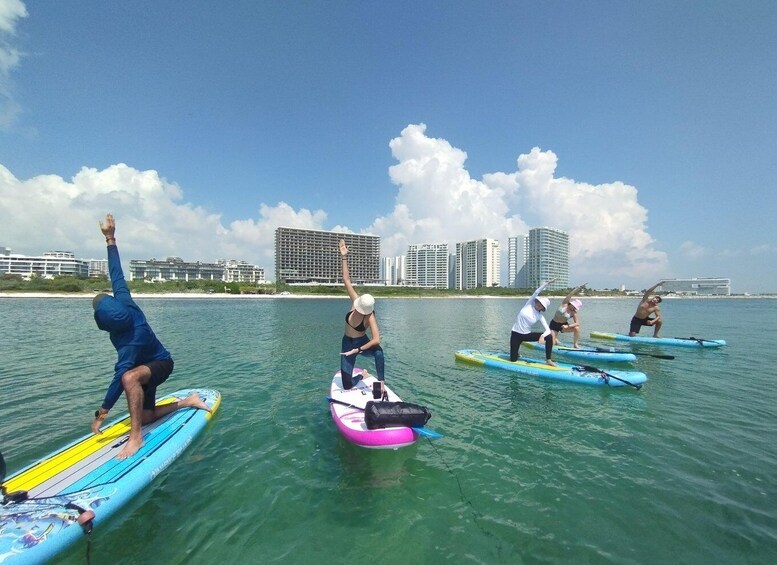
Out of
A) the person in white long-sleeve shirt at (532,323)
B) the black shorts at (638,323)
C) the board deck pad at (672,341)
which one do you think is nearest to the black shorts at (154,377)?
the person in white long-sleeve shirt at (532,323)

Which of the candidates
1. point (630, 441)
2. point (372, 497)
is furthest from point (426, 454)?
point (630, 441)

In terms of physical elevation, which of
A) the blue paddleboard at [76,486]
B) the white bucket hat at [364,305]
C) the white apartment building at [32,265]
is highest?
the white apartment building at [32,265]

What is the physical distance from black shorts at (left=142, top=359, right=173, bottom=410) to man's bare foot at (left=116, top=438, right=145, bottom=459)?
110cm

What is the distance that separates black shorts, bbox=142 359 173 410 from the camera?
701 centimetres

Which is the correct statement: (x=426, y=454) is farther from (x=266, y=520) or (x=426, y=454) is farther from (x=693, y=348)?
(x=693, y=348)

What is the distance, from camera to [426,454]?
7582 mm

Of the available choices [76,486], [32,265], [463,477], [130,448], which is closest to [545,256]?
[463,477]

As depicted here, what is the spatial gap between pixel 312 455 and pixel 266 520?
2060 millimetres

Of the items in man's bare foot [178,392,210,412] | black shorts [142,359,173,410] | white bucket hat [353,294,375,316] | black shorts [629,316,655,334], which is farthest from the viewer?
black shorts [629,316,655,334]

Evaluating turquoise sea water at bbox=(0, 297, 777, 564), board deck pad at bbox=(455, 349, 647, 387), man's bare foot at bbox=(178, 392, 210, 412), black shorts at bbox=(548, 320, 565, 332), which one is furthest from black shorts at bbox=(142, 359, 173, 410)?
black shorts at bbox=(548, 320, 565, 332)

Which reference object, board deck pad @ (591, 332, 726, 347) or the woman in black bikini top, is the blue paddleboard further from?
board deck pad @ (591, 332, 726, 347)

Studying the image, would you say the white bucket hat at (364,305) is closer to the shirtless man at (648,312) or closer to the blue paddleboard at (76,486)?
the blue paddleboard at (76,486)

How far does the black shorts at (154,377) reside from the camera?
7.01m

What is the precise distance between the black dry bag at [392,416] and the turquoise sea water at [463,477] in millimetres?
917
